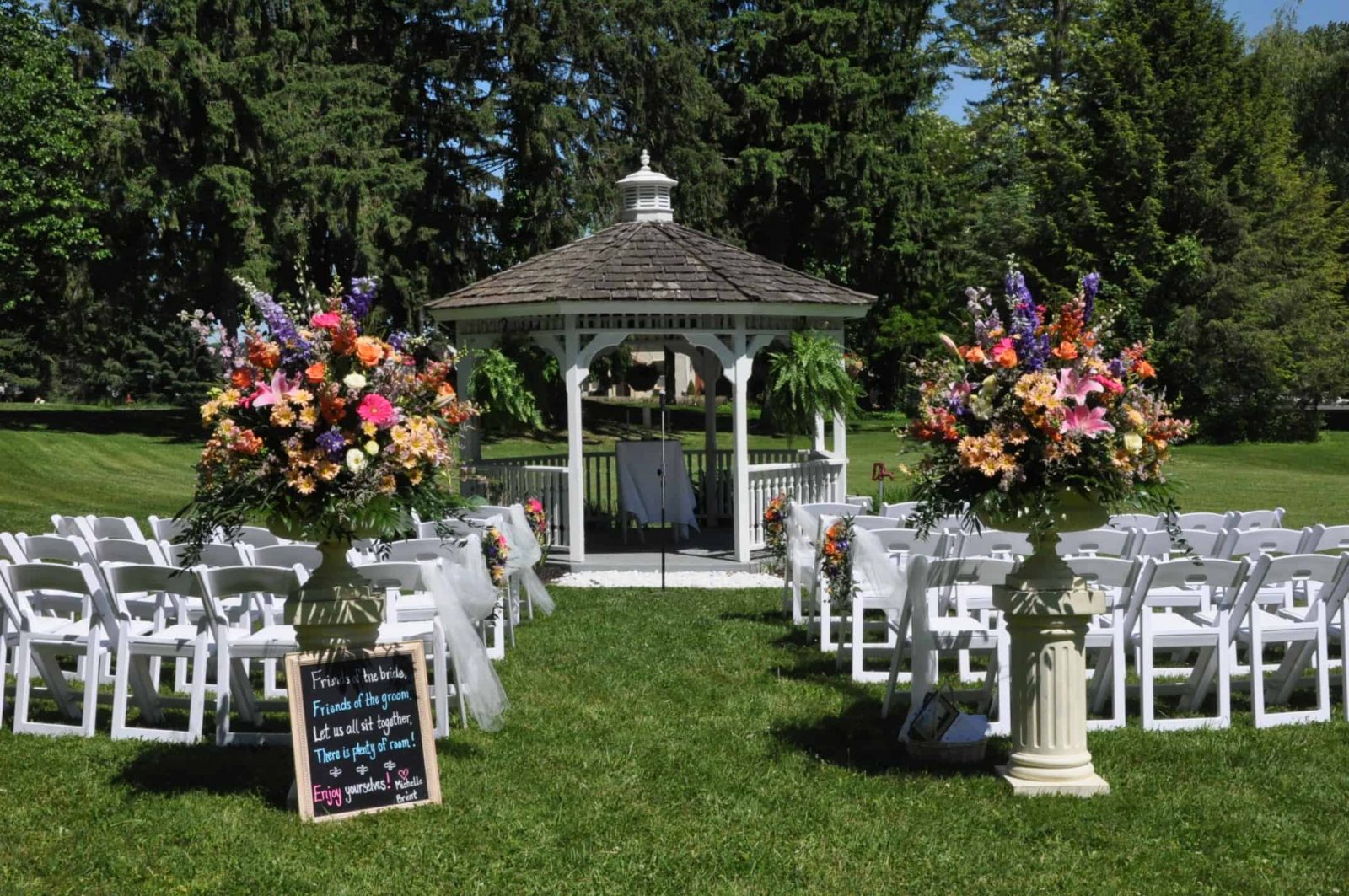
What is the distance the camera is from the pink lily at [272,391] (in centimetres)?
598

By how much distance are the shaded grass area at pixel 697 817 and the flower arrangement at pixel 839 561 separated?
1.19 metres

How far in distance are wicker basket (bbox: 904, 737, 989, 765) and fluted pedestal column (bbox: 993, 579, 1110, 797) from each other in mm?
526

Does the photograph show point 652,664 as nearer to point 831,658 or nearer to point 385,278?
point 831,658

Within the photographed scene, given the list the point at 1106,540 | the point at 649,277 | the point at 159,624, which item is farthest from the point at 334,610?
the point at 649,277

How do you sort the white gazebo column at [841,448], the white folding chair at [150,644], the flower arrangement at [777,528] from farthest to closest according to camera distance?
the white gazebo column at [841,448] → the flower arrangement at [777,528] → the white folding chair at [150,644]

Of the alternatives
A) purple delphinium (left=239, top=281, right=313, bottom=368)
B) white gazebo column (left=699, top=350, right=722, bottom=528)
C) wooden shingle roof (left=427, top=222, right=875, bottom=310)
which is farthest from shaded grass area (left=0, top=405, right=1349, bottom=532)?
purple delphinium (left=239, top=281, right=313, bottom=368)

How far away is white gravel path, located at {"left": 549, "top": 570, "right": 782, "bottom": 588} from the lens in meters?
14.1

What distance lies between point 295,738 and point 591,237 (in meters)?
11.8

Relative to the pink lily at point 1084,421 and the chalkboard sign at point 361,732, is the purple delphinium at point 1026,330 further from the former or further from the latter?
the chalkboard sign at point 361,732

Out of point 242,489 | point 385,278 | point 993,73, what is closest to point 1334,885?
point 242,489

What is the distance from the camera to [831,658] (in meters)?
9.93

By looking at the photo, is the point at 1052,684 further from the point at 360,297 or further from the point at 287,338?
the point at 287,338

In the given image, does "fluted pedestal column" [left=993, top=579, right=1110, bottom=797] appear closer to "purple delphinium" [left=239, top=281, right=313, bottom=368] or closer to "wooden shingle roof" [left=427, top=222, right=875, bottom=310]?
"purple delphinium" [left=239, top=281, right=313, bottom=368]

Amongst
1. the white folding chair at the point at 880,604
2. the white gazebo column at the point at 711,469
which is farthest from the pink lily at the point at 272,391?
the white gazebo column at the point at 711,469
